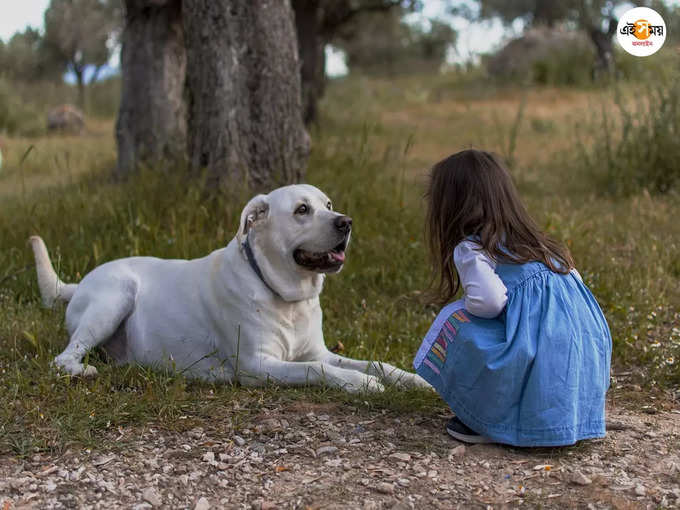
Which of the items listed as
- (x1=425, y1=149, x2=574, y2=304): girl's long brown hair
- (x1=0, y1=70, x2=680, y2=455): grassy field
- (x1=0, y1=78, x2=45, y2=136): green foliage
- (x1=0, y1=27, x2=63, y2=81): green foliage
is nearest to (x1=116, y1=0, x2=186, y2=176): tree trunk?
(x1=0, y1=70, x2=680, y2=455): grassy field

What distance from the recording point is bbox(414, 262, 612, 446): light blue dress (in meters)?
3.14

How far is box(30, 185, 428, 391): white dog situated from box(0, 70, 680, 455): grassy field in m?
0.14

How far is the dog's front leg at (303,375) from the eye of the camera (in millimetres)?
3771

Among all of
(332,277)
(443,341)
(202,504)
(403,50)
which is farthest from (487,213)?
(403,50)

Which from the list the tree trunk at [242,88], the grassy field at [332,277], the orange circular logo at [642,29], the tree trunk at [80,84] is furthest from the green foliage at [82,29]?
the orange circular logo at [642,29]

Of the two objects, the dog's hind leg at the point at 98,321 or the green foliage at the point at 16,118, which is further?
the green foliage at the point at 16,118

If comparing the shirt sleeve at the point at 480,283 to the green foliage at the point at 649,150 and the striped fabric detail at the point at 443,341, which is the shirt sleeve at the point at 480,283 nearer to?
the striped fabric detail at the point at 443,341

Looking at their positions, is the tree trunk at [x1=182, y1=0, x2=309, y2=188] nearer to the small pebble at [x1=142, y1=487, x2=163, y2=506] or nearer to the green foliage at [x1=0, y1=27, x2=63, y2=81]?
the small pebble at [x1=142, y1=487, x2=163, y2=506]

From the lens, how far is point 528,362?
10.3 ft

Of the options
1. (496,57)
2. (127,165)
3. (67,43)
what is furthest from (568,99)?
(67,43)

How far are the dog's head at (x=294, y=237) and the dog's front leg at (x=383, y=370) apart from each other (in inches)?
17.2

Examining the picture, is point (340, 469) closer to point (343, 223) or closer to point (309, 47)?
point (343, 223)

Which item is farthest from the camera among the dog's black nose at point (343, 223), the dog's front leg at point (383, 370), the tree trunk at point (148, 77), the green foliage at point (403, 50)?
the green foliage at point (403, 50)

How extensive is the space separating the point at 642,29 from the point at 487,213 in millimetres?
4771
